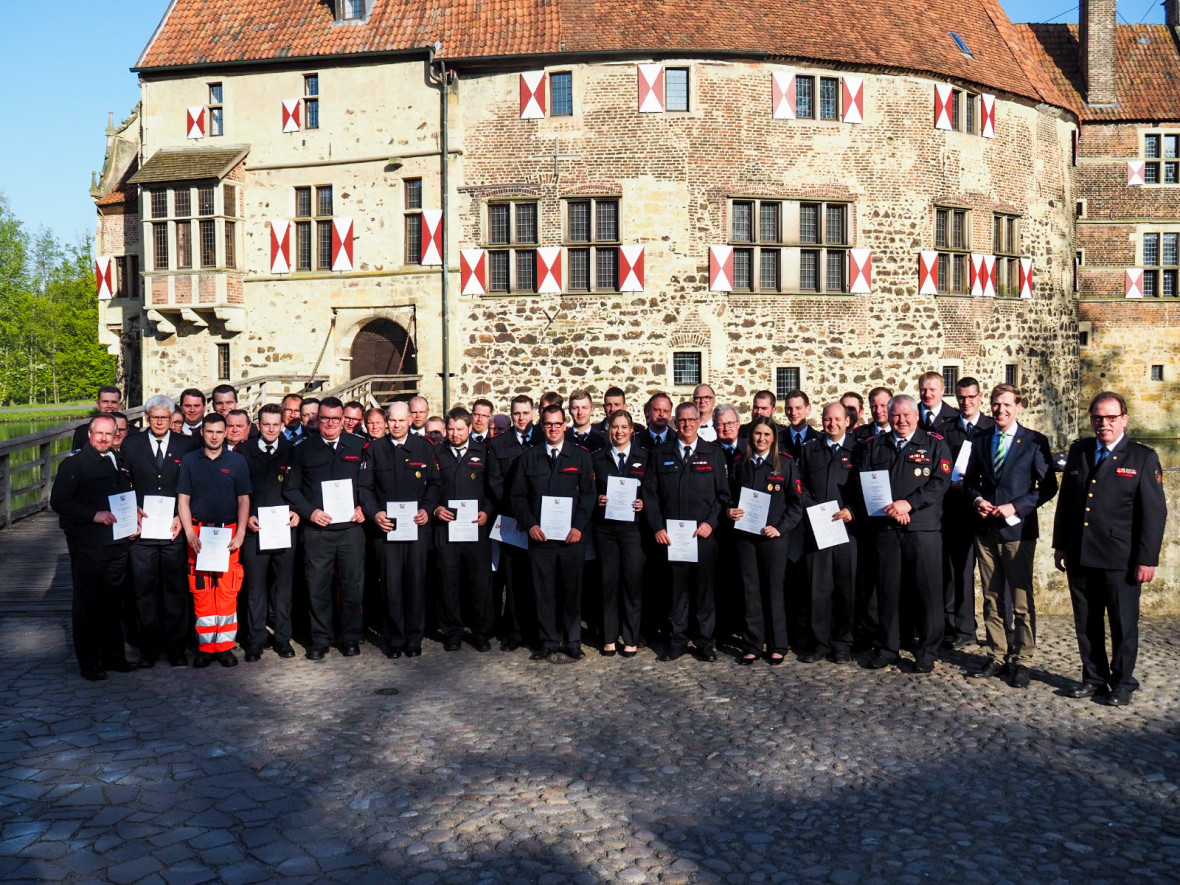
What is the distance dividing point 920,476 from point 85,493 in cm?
608

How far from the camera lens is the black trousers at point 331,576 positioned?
8.77 metres

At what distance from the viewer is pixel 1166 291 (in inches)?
1174

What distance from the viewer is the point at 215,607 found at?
8406mm

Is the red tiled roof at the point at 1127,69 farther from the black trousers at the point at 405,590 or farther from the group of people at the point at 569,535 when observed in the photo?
the black trousers at the point at 405,590

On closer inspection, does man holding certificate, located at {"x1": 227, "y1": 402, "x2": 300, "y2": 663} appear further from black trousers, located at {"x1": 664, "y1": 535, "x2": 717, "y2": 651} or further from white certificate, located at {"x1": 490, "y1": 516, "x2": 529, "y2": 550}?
black trousers, located at {"x1": 664, "y1": 535, "x2": 717, "y2": 651}

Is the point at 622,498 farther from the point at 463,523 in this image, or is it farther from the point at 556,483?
the point at 463,523

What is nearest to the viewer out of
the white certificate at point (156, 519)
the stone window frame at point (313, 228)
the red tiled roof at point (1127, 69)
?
the white certificate at point (156, 519)

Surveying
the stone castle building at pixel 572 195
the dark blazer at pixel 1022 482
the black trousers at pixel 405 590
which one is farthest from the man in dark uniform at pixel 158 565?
the stone castle building at pixel 572 195

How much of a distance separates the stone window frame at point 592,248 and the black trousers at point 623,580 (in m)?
13.3

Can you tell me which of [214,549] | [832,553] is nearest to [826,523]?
[832,553]

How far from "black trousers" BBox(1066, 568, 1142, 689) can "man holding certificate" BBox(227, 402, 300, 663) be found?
18.9ft

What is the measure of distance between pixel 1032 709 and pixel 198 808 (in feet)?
16.3

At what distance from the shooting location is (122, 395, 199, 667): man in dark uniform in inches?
332

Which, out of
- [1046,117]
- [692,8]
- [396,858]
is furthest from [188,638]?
[1046,117]
